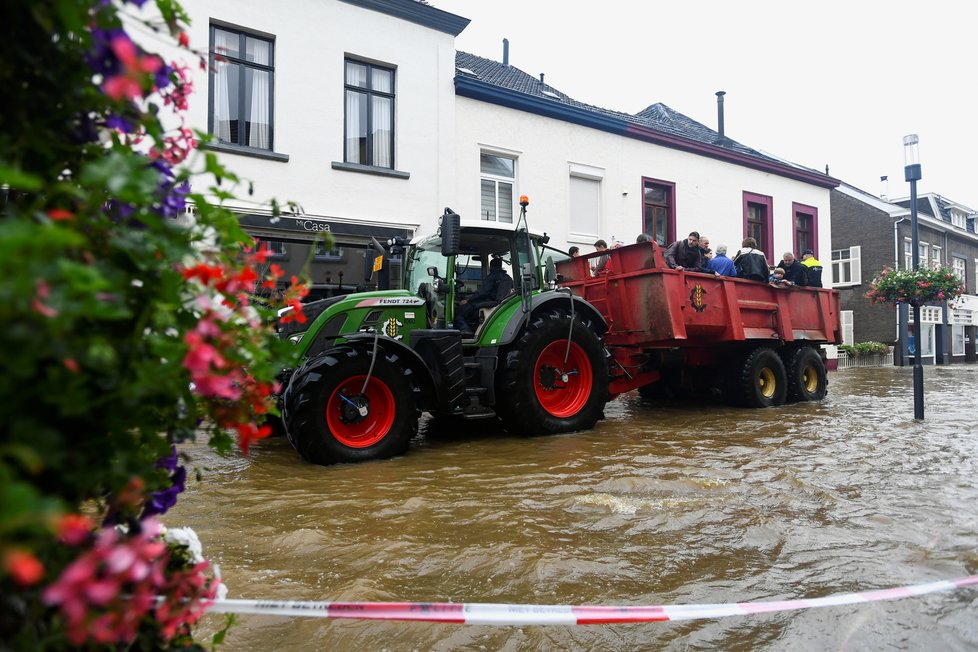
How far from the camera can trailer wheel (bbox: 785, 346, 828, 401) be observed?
33.4ft

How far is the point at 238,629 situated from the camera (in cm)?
233

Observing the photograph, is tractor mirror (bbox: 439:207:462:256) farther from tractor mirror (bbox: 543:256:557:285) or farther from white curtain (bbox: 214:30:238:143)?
white curtain (bbox: 214:30:238:143)

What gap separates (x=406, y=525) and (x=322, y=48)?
29.8 feet

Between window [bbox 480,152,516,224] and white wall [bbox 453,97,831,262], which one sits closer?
white wall [bbox 453,97,831,262]

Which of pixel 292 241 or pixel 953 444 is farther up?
pixel 292 241

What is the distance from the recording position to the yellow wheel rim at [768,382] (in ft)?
32.1

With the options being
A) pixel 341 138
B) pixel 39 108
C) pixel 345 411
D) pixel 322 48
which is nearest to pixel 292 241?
pixel 341 138

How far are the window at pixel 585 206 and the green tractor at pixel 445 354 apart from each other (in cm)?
624

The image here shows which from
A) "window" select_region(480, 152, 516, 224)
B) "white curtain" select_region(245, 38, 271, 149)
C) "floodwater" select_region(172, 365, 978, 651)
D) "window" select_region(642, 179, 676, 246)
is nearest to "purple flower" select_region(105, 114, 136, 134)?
"floodwater" select_region(172, 365, 978, 651)

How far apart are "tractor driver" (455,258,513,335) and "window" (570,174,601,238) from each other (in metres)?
6.80

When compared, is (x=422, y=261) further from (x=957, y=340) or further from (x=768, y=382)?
Answer: (x=957, y=340)

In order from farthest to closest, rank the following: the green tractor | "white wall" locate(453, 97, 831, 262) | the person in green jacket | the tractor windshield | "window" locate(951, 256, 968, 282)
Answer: "window" locate(951, 256, 968, 282), "white wall" locate(453, 97, 831, 262), the person in green jacket, the tractor windshield, the green tractor

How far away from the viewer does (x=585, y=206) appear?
13992 mm

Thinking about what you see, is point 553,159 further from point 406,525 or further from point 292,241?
point 406,525
